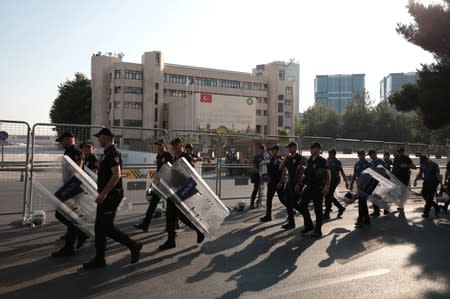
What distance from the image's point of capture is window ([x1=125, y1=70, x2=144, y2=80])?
76312mm

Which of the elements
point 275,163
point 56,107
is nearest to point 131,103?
point 56,107

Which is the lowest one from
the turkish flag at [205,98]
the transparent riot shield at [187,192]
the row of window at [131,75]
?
the transparent riot shield at [187,192]

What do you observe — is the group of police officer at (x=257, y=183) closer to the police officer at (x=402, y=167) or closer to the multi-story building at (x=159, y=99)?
the police officer at (x=402, y=167)

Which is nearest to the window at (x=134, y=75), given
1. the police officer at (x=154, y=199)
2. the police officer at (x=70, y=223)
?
the police officer at (x=154, y=199)

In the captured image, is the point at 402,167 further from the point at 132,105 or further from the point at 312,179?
the point at 132,105

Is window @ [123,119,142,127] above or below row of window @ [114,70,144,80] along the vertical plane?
below

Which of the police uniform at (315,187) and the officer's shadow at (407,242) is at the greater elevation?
the police uniform at (315,187)

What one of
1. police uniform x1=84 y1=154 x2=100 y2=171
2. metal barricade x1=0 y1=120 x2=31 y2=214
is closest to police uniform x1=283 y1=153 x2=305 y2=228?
police uniform x1=84 y1=154 x2=100 y2=171

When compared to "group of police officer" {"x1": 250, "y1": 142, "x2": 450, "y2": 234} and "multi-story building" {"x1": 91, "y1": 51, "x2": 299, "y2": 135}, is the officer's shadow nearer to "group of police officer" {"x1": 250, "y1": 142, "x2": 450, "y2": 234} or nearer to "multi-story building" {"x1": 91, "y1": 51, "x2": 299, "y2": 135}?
"group of police officer" {"x1": 250, "y1": 142, "x2": 450, "y2": 234}

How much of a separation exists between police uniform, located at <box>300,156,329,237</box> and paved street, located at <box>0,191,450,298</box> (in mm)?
443

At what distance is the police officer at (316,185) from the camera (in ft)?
27.7

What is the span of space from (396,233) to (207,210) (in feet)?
14.0

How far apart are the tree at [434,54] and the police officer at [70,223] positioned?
1624 centimetres

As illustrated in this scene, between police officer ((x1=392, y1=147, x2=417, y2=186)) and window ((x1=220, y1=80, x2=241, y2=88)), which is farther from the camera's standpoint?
window ((x1=220, y1=80, x2=241, y2=88))
